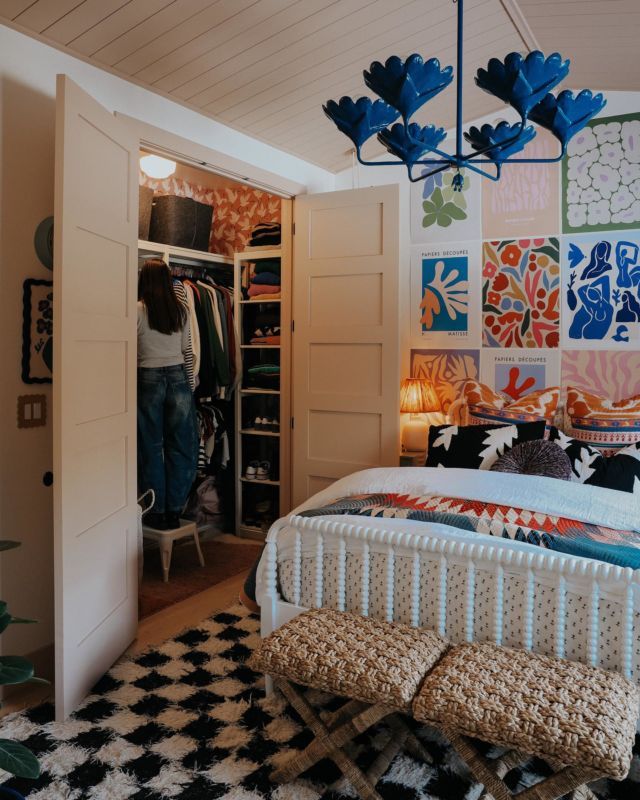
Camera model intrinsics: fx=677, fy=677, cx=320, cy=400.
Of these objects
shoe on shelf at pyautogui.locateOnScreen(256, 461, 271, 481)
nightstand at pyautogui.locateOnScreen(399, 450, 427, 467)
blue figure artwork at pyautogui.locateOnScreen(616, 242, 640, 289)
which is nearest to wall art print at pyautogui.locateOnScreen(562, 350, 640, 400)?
blue figure artwork at pyautogui.locateOnScreen(616, 242, 640, 289)

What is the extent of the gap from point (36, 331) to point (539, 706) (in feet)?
6.94

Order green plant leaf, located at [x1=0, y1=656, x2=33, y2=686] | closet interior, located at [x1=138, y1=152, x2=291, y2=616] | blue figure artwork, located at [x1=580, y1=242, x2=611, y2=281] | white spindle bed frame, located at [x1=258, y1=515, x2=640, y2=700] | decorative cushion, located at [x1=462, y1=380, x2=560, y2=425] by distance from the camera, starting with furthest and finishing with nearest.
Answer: closet interior, located at [x1=138, y1=152, x2=291, y2=616] → blue figure artwork, located at [x1=580, y1=242, x2=611, y2=281] → decorative cushion, located at [x1=462, y1=380, x2=560, y2=425] → white spindle bed frame, located at [x1=258, y1=515, x2=640, y2=700] → green plant leaf, located at [x1=0, y1=656, x2=33, y2=686]

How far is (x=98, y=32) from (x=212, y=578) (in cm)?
271

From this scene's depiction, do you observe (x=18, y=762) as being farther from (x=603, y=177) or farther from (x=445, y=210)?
(x=603, y=177)

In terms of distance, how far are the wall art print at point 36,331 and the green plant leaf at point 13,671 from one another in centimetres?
118

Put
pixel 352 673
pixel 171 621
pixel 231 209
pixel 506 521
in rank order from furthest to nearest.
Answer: pixel 231 209, pixel 171 621, pixel 506 521, pixel 352 673

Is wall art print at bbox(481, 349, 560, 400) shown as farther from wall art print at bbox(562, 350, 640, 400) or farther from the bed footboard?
the bed footboard

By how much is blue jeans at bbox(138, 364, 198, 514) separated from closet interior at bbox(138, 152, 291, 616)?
156 millimetres

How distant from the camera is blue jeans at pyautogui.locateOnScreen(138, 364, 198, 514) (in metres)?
3.76

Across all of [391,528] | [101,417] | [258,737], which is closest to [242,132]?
[101,417]

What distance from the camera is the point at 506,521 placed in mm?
2312

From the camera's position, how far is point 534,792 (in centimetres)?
156

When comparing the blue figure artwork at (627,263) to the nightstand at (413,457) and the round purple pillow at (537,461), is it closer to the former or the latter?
the round purple pillow at (537,461)

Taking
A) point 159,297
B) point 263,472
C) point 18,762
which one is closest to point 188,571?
point 263,472
